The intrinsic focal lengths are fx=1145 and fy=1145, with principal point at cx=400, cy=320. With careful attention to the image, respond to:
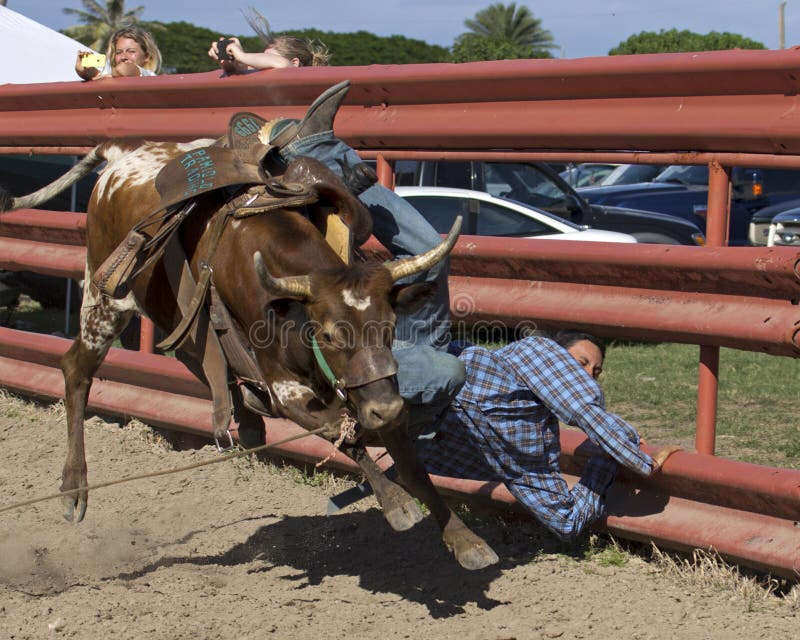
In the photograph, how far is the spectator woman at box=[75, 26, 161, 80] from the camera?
6734mm

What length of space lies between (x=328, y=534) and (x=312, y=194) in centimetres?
165

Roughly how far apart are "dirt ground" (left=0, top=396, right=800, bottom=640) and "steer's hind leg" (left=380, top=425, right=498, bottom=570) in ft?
0.74

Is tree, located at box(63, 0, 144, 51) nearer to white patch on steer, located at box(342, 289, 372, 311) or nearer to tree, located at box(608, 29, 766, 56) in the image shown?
tree, located at box(608, 29, 766, 56)

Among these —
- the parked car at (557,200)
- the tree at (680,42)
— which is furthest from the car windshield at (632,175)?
the tree at (680,42)

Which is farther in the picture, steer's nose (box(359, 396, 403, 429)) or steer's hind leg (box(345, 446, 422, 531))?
steer's hind leg (box(345, 446, 422, 531))

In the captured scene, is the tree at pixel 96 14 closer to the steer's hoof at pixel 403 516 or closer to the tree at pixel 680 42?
the tree at pixel 680 42

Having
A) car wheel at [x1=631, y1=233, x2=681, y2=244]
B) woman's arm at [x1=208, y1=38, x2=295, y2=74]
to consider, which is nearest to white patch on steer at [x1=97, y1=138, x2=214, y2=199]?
woman's arm at [x1=208, y1=38, x2=295, y2=74]

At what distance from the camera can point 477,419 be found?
14.4 feet

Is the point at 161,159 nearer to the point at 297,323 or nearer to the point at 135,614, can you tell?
the point at 297,323

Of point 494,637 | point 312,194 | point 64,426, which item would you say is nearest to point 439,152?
point 312,194

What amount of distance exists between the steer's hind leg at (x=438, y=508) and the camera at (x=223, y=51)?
2707 mm

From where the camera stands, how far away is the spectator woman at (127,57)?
265 inches

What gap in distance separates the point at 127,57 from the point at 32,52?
5.61 m

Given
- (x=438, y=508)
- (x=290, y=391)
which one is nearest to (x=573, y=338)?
(x=438, y=508)
